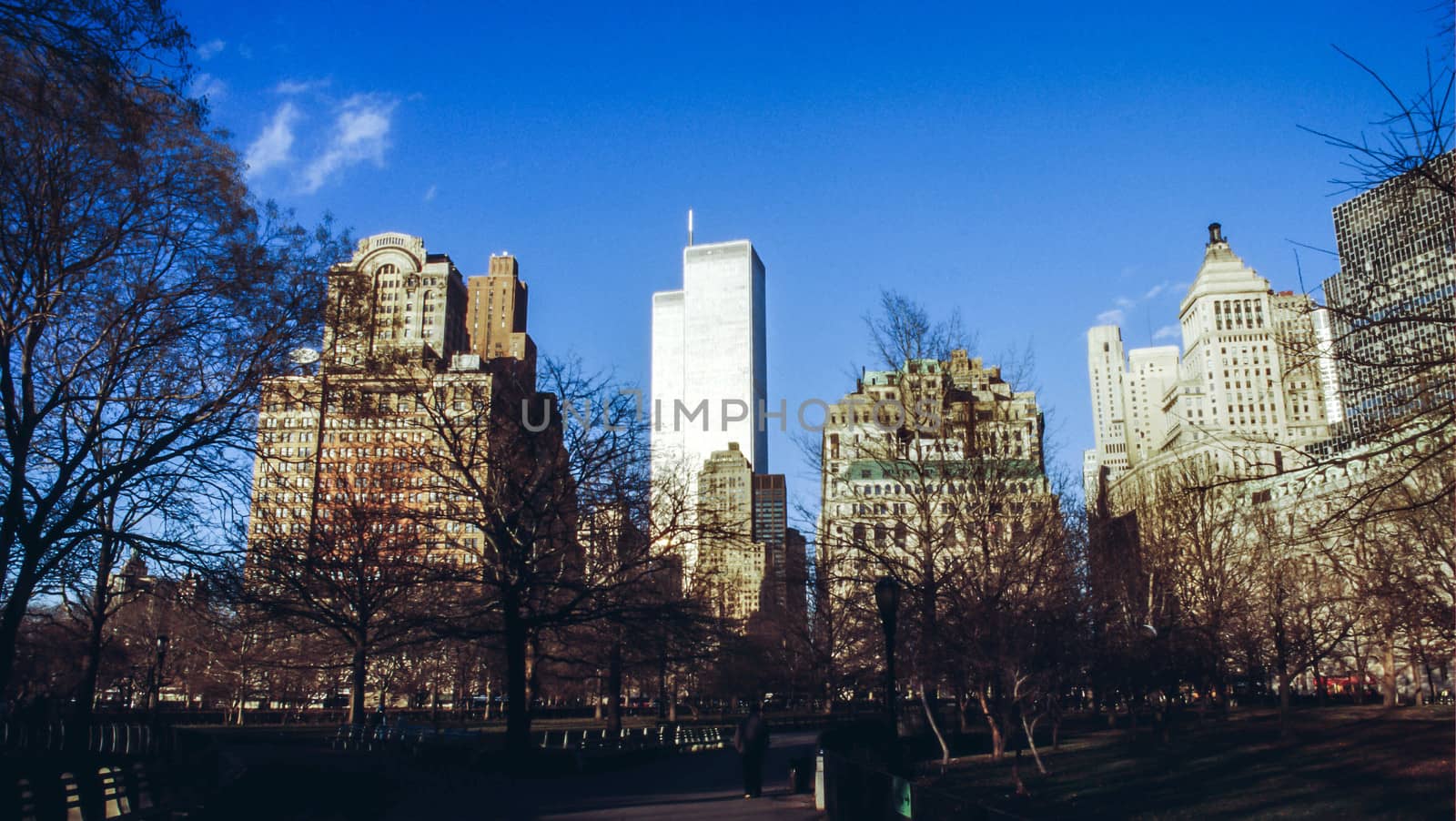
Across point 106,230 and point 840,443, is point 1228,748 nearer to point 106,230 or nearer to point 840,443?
point 840,443

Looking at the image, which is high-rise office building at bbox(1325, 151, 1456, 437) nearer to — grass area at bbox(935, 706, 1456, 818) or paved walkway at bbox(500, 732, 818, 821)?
grass area at bbox(935, 706, 1456, 818)

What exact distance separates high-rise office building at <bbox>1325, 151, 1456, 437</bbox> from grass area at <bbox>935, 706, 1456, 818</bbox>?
599 cm

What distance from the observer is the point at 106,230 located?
1720 centimetres

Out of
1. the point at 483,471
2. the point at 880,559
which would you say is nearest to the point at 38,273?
the point at 483,471

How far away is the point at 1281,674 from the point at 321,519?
3097cm

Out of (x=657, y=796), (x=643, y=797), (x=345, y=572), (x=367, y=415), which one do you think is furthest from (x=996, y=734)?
(x=345, y=572)

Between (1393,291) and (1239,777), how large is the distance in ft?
35.9

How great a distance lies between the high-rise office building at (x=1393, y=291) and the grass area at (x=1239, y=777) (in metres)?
5.99

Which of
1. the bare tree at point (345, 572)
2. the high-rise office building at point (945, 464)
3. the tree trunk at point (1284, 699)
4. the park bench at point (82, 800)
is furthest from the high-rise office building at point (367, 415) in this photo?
the tree trunk at point (1284, 699)

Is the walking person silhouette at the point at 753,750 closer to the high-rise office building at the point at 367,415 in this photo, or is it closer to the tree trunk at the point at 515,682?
the tree trunk at the point at 515,682

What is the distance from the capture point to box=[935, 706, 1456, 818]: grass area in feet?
52.8

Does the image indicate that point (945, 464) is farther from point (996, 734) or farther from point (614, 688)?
point (614, 688)

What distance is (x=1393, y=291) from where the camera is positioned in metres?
14.8

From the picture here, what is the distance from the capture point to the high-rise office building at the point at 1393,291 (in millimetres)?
13422
